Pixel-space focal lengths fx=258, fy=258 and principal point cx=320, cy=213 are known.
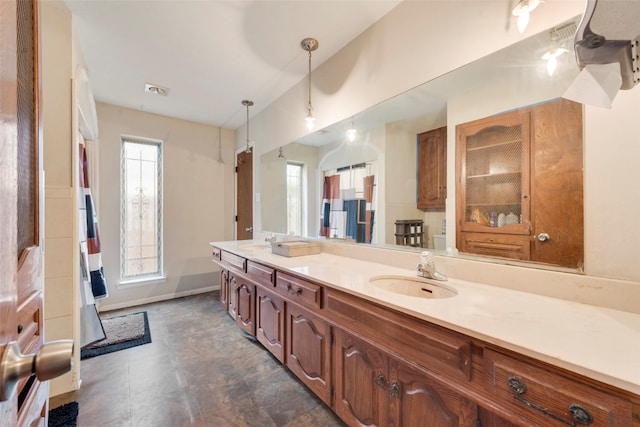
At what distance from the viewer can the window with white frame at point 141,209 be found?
3.42 m

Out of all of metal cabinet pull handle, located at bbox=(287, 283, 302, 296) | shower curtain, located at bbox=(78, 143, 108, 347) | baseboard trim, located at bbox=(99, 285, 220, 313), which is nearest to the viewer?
metal cabinet pull handle, located at bbox=(287, 283, 302, 296)

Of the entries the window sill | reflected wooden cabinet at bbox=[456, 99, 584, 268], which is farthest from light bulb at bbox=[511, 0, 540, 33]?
the window sill

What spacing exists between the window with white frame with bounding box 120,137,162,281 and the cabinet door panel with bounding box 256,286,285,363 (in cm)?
231

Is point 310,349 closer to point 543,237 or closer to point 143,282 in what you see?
point 543,237

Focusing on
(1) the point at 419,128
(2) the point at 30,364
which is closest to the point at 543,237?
(1) the point at 419,128

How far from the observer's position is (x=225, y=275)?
9.35 ft

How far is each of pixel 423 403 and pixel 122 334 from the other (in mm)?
2883

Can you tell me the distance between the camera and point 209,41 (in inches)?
80.4

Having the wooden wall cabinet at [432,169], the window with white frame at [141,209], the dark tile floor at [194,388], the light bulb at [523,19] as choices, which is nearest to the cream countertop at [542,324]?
the wooden wall cabinet at [432,169]

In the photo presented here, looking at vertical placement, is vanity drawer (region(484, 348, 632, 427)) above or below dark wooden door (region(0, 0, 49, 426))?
below

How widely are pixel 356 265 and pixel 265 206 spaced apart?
1.85 meters

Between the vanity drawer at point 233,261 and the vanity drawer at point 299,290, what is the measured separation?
61 cm

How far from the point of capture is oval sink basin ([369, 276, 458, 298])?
1.31 metres

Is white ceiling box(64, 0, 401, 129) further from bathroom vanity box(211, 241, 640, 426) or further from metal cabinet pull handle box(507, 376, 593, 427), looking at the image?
metal cabinet pull handle box(507, 376, 593, 427)
